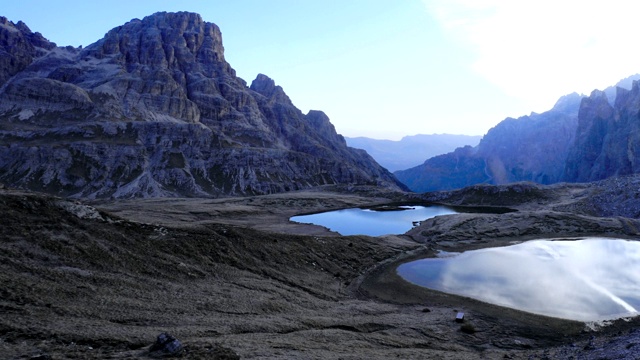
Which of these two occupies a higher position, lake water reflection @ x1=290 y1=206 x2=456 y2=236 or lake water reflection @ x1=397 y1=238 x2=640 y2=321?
lake water reflection @ x1=290 y1=206 x2=456 y2=236

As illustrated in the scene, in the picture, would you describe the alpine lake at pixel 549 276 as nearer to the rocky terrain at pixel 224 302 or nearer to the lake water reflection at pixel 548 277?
the lake water reflection at pixel 548 277

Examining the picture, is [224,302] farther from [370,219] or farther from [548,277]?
[370,219]

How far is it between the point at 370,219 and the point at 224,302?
257 ft

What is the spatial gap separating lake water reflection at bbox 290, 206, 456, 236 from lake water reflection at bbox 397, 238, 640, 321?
29.1m

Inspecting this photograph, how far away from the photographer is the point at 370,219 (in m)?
104

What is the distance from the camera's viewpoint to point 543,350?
87.6ft

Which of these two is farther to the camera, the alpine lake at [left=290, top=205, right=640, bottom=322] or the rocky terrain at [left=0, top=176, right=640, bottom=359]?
the alpine lake at [left=290, top=205, right=640, bottom=322]

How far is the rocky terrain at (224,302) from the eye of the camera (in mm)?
19297

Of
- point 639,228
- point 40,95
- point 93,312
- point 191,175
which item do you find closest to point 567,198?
point 639,228

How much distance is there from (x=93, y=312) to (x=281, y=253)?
24487 mm

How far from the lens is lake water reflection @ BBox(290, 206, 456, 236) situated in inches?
3396

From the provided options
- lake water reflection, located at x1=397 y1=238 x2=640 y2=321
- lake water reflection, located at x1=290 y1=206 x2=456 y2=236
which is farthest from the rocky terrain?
lake water reflection, located at x1=290 y1=206 x2=456 y2=236

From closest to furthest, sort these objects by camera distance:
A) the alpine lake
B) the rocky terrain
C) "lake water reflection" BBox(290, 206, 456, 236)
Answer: the rocky terrain < the alpine lake < "lake water reflection" BBox(290, 206, 456, 236)

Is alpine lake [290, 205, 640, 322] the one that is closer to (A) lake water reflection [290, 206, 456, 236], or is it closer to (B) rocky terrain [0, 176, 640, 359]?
(B) rocky terrain [0, 176, 640, 359]
